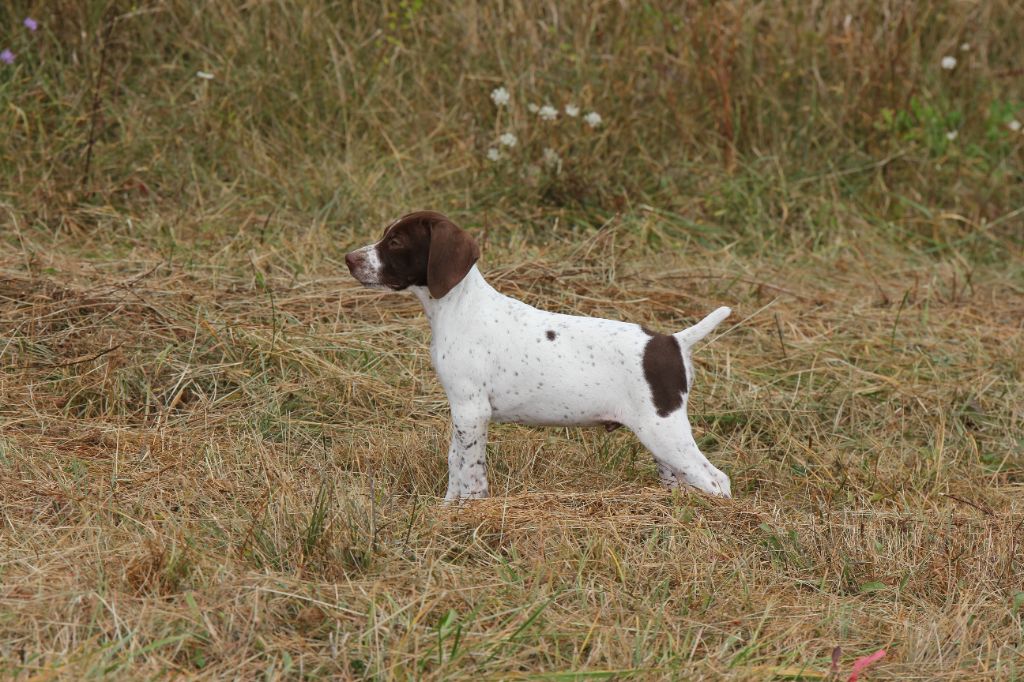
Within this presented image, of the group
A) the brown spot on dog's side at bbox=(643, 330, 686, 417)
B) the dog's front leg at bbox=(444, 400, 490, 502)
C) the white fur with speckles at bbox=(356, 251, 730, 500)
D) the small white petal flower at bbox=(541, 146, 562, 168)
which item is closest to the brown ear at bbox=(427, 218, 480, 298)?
the white fur with speckles at bbox=(356, 251, 730, 500)

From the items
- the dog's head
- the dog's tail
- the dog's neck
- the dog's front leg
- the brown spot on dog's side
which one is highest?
the dog's head

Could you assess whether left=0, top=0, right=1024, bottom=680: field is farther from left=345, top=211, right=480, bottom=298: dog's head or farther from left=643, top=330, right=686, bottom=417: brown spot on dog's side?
left=345, top=211, right=480, bottom=298: dog's head

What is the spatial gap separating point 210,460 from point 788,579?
193cm

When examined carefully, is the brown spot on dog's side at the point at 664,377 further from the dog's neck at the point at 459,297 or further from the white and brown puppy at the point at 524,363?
the dog's neck at the point at 459,297

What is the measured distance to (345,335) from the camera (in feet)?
17.8

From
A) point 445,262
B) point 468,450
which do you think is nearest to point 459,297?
point 445,262

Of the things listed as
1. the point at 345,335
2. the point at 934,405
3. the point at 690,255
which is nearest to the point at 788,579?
the point at 934,405

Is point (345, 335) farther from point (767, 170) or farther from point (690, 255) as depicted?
point (767, 170)

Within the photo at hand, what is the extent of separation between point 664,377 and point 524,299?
72.6 inches

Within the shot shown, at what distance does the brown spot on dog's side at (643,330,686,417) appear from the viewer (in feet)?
13.4

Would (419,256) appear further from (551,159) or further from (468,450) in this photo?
(551,159)

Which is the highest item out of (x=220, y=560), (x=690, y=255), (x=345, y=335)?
(x=220, y=560)

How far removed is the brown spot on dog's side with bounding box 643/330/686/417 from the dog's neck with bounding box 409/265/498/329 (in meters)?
0.58

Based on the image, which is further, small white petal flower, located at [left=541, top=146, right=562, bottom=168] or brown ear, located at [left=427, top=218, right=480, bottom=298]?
small white petal flower, located at [left=541, top=146, right=562, bottom=168]
